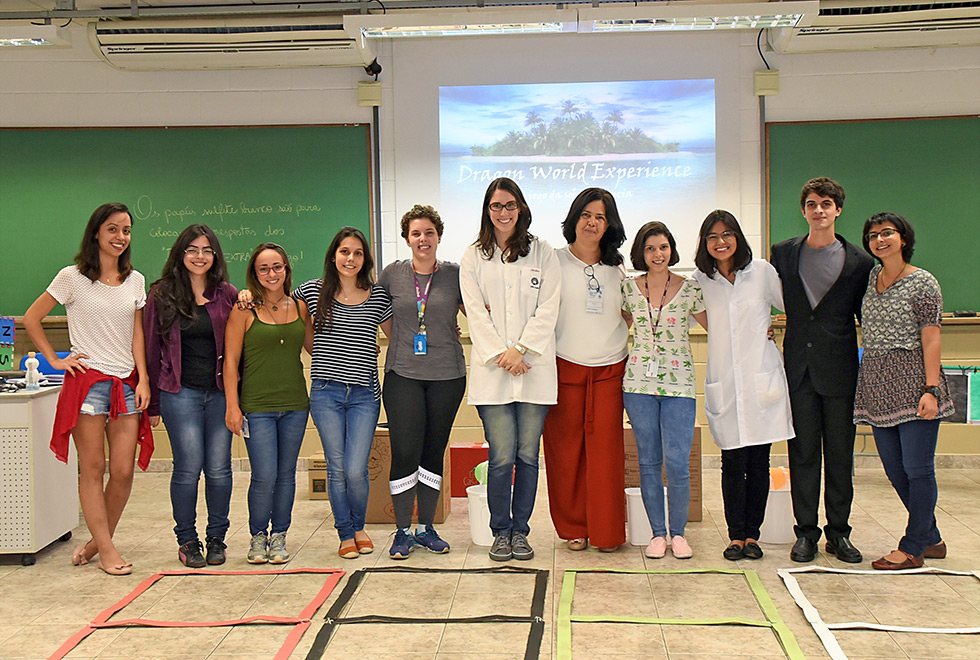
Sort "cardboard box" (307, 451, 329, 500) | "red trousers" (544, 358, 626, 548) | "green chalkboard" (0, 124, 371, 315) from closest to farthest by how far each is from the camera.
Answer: "red trousers" (544, 358, 626, 548) < "cardboard box" (307, 451, 329, 500) < "green chalkboard" (0, 124, 371, 315)

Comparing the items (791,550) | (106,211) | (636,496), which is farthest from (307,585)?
(791,550)

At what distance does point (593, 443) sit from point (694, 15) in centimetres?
258

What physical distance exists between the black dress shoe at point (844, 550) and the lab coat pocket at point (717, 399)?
2.53 feet

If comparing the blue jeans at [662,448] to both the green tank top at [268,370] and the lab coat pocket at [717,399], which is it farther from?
the green tank top at [268,370]

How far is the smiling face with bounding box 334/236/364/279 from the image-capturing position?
3.62 meters

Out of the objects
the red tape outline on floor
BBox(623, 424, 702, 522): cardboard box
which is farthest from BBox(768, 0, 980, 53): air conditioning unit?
the red tape outline on floor

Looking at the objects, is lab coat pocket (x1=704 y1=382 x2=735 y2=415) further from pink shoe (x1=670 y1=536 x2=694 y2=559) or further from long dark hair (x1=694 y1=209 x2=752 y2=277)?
pink shoe (x1=670 y1=536 x2=694 y2=559)

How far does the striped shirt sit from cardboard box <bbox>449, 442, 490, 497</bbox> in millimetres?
1447

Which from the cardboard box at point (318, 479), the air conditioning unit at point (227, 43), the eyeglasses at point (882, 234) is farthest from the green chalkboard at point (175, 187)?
the eyeglasses at point (882, 234)

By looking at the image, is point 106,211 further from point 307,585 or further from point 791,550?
point 791,550

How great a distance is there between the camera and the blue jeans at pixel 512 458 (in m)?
3.64

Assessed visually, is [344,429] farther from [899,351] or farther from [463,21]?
[463,21]

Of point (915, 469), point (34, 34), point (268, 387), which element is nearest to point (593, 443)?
point (915, 469)

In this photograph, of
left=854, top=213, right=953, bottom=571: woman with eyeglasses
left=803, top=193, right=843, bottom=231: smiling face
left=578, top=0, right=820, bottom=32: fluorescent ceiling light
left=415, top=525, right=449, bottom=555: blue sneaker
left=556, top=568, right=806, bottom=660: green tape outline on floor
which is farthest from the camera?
left=578, top=0, right=820, bottom=32: fluorescent ceiling light
